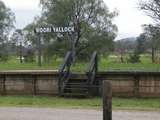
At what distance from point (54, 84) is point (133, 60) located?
55.3 metres

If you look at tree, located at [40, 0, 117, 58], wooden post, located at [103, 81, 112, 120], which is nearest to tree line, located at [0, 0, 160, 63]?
tree, located at [40, 0, 117, 58]

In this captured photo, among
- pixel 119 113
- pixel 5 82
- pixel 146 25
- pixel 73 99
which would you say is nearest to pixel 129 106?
pixel 119 113

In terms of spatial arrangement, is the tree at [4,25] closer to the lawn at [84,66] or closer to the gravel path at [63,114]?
the lawn at [84,66]

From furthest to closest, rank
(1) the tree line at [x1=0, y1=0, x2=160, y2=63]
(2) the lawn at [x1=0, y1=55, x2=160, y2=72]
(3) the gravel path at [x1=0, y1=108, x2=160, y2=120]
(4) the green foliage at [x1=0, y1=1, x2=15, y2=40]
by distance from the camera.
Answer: (4) the green foliage at [x1=0, y1=1, x2=15, y2=40] → (1) the tree line at [x1=0, y1=0, x2=160, y2=63] → (2) the lawn at [x1=0, y1=55, x2=160, y2=72] → (3) the gravel path at [x1=0, y1=108, x2=160, y2=120]

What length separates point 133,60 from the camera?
263ft

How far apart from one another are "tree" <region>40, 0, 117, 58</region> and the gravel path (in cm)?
4855

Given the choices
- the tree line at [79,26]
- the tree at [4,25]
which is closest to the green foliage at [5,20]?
the tree at [4,25]

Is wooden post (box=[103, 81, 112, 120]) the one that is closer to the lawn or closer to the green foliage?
the lawn

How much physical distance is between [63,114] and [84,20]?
176 feet

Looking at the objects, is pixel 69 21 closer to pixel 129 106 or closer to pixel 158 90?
pixel 158 90

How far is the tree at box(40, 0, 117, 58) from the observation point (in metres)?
67.6

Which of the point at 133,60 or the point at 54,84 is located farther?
the point at 133,60

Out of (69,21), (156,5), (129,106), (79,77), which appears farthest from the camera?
(69,21)

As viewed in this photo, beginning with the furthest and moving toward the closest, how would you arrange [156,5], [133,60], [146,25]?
[133,60]
[146,25]
[156,5]
